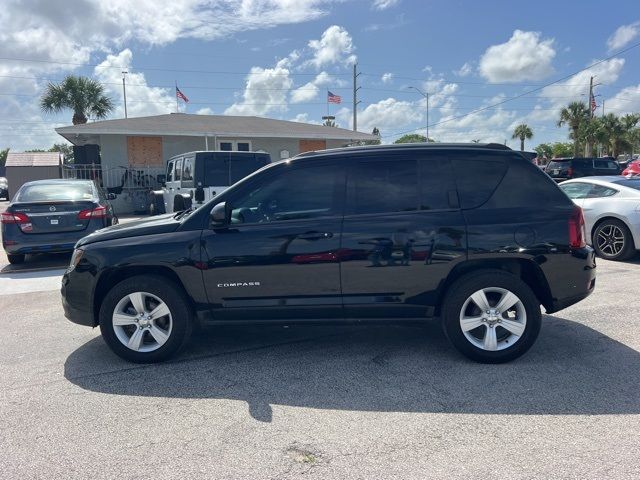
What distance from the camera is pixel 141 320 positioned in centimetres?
435

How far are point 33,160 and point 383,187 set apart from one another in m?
20.5

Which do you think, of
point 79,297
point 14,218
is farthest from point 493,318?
point 14,218

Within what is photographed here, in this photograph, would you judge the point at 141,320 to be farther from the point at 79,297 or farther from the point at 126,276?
the point at 79,297

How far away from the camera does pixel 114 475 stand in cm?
281

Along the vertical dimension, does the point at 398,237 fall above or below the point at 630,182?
below

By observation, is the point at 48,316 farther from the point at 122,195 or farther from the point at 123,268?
the point at 122,195

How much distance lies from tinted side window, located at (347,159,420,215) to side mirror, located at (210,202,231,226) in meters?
1.05

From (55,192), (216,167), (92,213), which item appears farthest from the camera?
(216,167)

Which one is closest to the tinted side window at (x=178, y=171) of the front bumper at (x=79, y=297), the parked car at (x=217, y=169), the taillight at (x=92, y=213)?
the parked car at (x=217, y=169)

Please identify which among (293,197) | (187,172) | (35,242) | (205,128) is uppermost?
(205,128)

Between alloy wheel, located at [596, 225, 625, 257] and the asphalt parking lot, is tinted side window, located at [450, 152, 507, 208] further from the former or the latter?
alloy wheel, located at [596, 225, 625, 257]


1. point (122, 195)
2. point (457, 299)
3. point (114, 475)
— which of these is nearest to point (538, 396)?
point (457, 299)

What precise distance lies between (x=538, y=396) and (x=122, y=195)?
61.1ft

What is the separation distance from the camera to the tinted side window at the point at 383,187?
430cm
